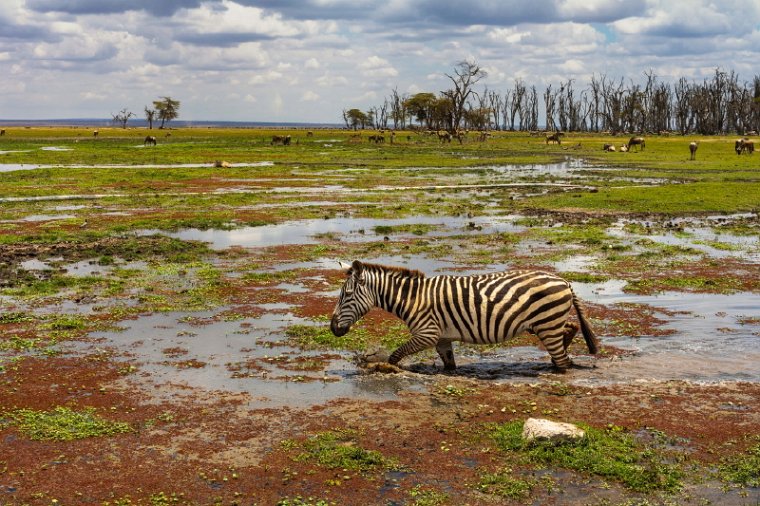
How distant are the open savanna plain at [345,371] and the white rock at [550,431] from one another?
0.16 metres

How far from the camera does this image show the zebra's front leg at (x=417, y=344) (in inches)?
446

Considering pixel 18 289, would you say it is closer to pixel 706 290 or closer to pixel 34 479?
pixel 34 479

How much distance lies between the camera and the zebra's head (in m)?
11.9

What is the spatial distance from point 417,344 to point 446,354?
1.70ft

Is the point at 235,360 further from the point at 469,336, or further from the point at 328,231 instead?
the point at 328,231

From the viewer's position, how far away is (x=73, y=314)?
1515cm

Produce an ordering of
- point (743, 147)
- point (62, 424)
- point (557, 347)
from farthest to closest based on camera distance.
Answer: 1. point (743, 147)
2. point (557, 347)
3. point (62, 424)

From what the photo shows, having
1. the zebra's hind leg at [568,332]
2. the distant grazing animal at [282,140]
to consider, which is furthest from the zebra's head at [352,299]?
the distant grazing animal at [282,140]

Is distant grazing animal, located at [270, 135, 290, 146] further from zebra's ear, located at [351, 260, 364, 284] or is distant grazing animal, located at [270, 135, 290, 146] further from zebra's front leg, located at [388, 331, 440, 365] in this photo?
zebra's front leg, located at [388, 331, 440, 365]

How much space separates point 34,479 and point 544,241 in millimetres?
17768

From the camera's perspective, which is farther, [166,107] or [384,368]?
[166,107]

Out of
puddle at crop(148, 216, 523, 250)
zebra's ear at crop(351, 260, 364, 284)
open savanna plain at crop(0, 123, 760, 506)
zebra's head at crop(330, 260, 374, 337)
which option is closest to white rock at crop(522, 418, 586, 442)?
open savanna plain at crop(0, 123, 760, 506)

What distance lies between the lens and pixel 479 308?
37.2 feet

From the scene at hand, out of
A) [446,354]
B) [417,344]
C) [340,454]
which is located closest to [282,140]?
[446,354]
